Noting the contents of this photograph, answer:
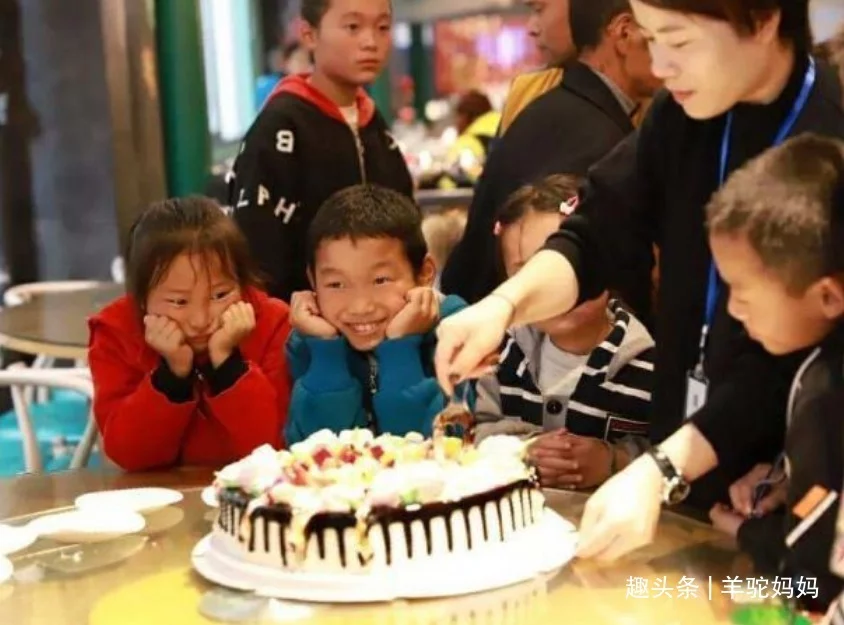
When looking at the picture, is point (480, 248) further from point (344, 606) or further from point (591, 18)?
point (344, 606)

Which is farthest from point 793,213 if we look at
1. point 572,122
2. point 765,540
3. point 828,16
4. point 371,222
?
point 828,16

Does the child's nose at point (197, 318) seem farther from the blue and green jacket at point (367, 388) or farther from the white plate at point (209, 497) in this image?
the white plate at point (209, 497)

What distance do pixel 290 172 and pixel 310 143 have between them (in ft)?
0.24

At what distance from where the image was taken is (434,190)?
5.36 m

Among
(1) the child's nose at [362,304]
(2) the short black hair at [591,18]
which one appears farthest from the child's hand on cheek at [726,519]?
(2) the short black hair at [591,18]

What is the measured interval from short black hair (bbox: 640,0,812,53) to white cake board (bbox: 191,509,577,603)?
59 cm

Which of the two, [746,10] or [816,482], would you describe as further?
[746,10]

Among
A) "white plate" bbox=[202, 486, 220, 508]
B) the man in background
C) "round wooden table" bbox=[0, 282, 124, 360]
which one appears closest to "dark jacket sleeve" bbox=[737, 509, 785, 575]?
"white plate" bbox=[202, 486, 220, 508]

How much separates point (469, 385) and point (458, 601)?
685mm

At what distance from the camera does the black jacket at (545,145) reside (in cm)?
250

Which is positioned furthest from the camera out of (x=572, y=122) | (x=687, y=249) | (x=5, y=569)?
(x=572, y=122)

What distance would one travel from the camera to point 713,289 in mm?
1577

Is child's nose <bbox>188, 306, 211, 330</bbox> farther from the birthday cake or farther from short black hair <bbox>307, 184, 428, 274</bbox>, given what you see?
the birthday cake

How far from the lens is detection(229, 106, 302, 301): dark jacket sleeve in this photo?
272 centimetres
